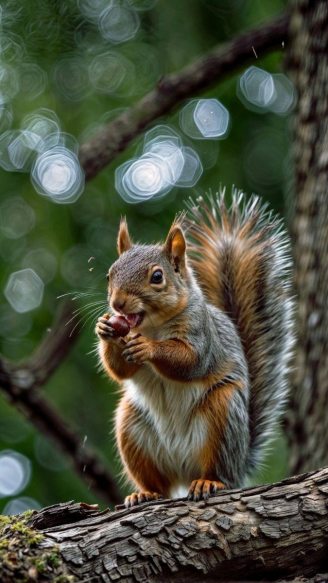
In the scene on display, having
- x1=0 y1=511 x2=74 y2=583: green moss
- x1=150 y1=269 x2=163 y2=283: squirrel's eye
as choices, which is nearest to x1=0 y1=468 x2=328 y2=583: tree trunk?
x1=0 y1=511 x2=74 y2=583: green moss

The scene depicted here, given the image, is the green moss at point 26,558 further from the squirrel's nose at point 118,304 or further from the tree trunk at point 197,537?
the squirrel's nose at point 118,304

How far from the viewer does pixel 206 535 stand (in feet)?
8.32

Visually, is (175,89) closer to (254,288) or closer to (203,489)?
(254,288)

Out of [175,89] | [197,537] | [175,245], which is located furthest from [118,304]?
[175,89]

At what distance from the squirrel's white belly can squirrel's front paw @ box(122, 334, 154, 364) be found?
225 millimetres

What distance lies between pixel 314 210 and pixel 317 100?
588 mm

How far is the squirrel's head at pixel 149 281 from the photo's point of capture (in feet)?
9.98

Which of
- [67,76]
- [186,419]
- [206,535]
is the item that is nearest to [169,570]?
[206,535]

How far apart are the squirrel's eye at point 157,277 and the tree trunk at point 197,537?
85cm

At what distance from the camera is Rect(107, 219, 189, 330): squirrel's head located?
304cm

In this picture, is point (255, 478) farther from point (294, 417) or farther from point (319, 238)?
point (319, 238)

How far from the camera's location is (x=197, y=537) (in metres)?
2.53

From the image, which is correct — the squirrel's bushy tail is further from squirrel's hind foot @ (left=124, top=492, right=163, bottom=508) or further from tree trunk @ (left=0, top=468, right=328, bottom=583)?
tree trunk @ (left=0, top=468, right=328, bottom=583)

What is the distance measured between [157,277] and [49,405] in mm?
1400
